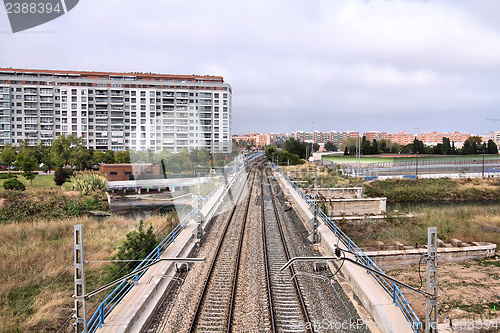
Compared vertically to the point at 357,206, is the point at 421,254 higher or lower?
higher

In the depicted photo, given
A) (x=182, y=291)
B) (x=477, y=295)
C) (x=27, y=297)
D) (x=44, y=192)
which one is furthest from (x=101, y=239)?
(x=44, y=192)

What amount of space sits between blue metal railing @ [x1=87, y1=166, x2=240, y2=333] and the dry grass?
3.35ft

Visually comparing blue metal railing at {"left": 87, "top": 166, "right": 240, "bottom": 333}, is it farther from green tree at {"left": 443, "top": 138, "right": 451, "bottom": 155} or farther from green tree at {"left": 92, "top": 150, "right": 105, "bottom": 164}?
green tree at {"left": 443, "top": 138, "right": 451, "bottom": 155}

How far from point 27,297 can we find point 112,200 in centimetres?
1853

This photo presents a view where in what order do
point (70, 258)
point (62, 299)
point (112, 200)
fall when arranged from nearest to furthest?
point (62, 299)
point (70, 258)
point (112, 200)

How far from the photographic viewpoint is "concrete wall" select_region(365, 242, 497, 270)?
978 cm

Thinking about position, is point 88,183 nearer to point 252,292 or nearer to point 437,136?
point 252,292

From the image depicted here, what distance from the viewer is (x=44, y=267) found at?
9359 millimetres

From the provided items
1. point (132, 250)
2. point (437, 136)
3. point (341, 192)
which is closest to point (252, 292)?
point (132, 250)

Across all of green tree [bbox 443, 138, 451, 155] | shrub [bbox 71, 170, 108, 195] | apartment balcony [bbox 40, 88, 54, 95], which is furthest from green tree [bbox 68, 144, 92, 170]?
green tree [bbox 443, 138, 451, 155]

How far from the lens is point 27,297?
7.50 m

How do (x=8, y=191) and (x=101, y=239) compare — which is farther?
(x=8, y=191)

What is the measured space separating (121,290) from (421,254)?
898 cm

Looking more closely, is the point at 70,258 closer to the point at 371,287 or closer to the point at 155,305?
the point at 155,305
